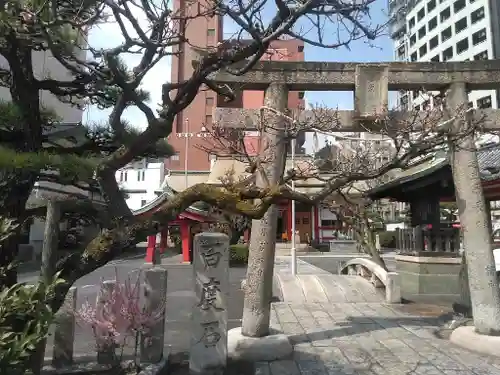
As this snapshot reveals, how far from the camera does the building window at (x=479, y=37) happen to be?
49781mm

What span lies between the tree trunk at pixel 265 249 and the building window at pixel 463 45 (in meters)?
56.1

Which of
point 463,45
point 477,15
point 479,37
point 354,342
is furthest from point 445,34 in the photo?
point 354,342

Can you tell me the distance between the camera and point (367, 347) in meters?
6.40

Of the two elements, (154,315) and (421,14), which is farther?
(421,14)

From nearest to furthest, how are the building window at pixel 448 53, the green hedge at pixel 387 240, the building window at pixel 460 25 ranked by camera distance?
the green hedge at pixel 387 240
the building window at pixel 460 25
the building window at pixel 448 53

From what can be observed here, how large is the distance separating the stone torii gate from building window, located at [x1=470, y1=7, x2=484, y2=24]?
53297mm

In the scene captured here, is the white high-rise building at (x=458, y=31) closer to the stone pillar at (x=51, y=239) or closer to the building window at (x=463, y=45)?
the building window at (x=463, y=45)

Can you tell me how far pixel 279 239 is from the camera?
118 feet

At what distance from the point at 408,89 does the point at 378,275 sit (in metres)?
6.12

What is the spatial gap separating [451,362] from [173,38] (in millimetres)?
5412

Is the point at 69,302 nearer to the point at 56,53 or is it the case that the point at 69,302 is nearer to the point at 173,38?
the point at 56,53

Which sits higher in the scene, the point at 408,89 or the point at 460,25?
the point at 460,25

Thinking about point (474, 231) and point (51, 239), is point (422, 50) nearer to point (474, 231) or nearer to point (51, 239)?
point (474, 231)

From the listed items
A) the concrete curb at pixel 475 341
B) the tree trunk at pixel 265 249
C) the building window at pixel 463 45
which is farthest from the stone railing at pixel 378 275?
the building window at pixel 463 45
